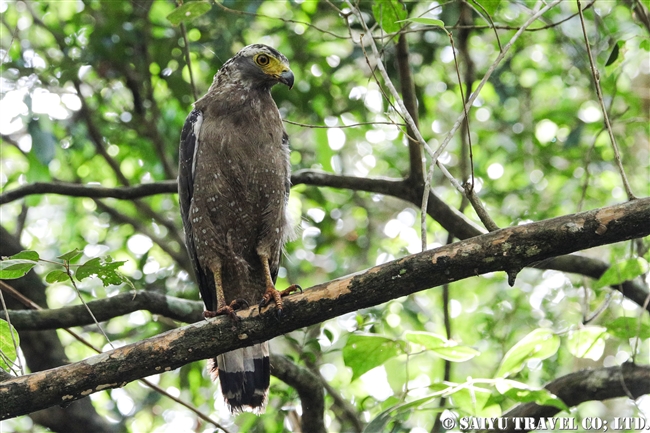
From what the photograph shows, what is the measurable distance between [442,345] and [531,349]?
1.55 feet

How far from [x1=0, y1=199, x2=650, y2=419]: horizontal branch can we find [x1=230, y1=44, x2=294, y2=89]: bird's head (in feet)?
5.49

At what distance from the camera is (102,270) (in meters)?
2.94

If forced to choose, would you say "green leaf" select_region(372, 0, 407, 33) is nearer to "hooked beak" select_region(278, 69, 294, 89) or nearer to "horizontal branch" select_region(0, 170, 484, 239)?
"hooked beak" select_region(278, 69, 294, 89)

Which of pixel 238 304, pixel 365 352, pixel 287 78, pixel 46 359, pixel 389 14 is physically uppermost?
pixel 287 78

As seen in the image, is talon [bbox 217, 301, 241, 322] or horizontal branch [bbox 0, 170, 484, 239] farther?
horizontal branch [bbox 0, 170, 484, 239]

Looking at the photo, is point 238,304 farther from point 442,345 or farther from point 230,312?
point 442,345

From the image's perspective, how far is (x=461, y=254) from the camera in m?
2.68

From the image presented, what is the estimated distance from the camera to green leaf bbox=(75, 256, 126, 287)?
2.87m

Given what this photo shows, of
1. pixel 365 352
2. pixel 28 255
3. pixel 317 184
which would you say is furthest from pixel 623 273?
pixel 28 255

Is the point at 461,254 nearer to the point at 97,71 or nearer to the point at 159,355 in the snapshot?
the point at 159,355

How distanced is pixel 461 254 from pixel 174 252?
4.07 metres

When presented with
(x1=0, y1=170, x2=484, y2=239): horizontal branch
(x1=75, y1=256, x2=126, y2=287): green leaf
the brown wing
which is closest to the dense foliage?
(x1=0, y1=170, x2=484, y2=239): horizontal branch

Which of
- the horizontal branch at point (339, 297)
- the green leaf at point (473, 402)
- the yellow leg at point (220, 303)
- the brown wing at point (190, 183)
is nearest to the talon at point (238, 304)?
the yellow leg at point (220, 303)

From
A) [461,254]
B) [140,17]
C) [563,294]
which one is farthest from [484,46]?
[461,254]
